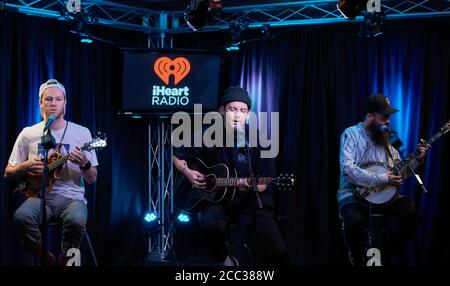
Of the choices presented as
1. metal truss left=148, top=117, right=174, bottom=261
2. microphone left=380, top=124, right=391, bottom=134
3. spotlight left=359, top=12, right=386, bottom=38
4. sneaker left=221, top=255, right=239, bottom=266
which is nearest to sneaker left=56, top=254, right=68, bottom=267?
sneaker left=221, top=255, right=239, bottom=266

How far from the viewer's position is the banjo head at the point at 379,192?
585 cm

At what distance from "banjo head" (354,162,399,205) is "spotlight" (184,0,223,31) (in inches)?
93.7

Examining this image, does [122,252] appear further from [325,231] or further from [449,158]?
[449,158]

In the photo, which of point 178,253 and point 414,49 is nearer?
point 414,49

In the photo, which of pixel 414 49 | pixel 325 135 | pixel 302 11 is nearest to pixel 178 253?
pixel 325 135

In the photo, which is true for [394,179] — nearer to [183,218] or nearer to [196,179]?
[196,179]

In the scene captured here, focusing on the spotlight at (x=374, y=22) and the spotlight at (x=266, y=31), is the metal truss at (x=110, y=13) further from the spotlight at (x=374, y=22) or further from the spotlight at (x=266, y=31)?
the spotlight at (x=374, y=22)

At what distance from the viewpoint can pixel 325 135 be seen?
7098mm

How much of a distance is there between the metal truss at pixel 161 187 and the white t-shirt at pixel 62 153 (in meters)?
1.57

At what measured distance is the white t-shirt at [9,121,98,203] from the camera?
580cm

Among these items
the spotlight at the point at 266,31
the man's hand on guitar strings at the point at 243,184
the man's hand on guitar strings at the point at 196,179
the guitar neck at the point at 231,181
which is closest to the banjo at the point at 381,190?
the guitar neck at the point at 231,181

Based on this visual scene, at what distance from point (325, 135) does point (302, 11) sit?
5.19 feet

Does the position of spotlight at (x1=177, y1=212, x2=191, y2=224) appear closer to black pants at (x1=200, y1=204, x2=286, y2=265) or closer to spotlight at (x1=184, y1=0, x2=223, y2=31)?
black pants at (x1=200, y1=204, x2=286, y2=265)
